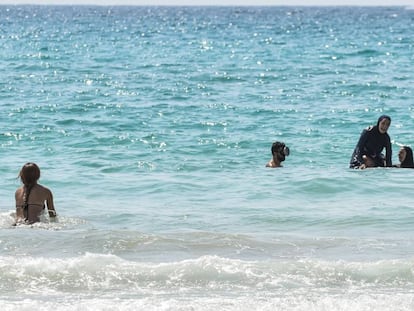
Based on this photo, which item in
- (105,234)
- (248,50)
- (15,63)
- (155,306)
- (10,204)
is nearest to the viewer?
(155,306)

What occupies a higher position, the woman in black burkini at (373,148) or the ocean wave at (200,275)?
the woman in black burkini at (373,148)

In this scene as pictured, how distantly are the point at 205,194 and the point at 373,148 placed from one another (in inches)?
127

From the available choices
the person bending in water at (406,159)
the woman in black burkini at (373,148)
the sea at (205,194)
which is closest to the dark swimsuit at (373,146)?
the woman in black burkini at (373,148)

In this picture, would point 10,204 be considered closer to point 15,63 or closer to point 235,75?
point 235,75

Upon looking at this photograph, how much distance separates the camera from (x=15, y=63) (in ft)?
119

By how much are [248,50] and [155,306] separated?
122 ft

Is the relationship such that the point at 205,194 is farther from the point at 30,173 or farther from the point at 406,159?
the point at 406,159

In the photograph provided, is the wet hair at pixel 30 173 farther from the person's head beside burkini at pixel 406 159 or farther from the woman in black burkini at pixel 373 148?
the person's head beside burkini at pixel 406 159

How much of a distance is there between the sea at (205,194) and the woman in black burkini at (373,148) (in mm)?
286

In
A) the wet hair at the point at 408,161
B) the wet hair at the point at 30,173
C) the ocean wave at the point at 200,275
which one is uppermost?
the wet hair at the point at 30,173

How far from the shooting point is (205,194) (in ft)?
43.7

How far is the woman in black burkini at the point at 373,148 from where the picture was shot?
48.9 feet

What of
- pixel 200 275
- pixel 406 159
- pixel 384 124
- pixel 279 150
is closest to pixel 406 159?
pixel 406 159

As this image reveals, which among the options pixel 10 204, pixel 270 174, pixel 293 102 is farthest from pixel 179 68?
pixel 10 204
